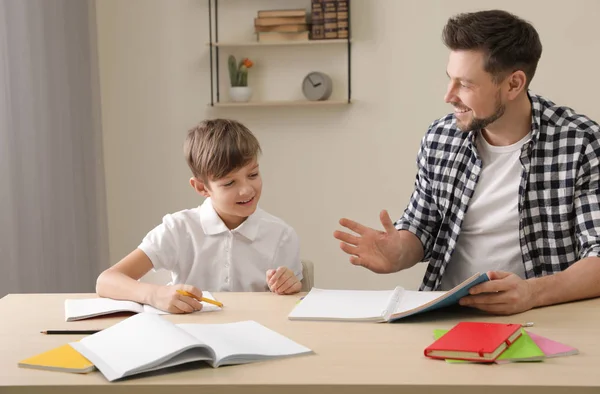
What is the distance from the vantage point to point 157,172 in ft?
12.6

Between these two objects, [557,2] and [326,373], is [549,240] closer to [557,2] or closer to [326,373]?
[326,373]

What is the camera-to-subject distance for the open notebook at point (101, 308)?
1536 millimetres

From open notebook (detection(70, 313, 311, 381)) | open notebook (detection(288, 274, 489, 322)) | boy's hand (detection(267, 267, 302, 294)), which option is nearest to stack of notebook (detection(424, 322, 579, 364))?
open notebook (detection(288, 274, 489, 322))

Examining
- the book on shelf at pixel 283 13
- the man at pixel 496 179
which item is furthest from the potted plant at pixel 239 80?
the man at pixel 496 179

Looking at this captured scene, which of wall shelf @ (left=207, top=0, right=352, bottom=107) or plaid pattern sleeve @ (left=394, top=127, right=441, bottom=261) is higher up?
wall shelf @ (left=207, top=0, right=352, bottom=107)

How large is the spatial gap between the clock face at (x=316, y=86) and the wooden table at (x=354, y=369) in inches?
90.8

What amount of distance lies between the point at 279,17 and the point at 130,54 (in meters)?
0.78

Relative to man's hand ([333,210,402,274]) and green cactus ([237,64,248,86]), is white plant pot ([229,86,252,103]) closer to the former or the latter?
green cactus ([237,64,248,86])

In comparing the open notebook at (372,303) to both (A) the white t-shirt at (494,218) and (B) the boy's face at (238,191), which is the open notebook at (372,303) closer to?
(B) the boy's face at (238,191)

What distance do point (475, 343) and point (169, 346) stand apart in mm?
492

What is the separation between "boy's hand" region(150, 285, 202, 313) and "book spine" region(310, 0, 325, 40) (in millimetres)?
2305

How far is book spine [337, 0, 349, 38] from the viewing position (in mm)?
3625

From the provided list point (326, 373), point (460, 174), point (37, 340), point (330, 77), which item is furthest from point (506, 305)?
point (330, 77)

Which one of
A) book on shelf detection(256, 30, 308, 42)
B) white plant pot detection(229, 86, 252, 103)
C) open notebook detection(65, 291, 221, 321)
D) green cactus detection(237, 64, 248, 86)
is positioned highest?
book on shelf detection(256, 30, 308, 42)
